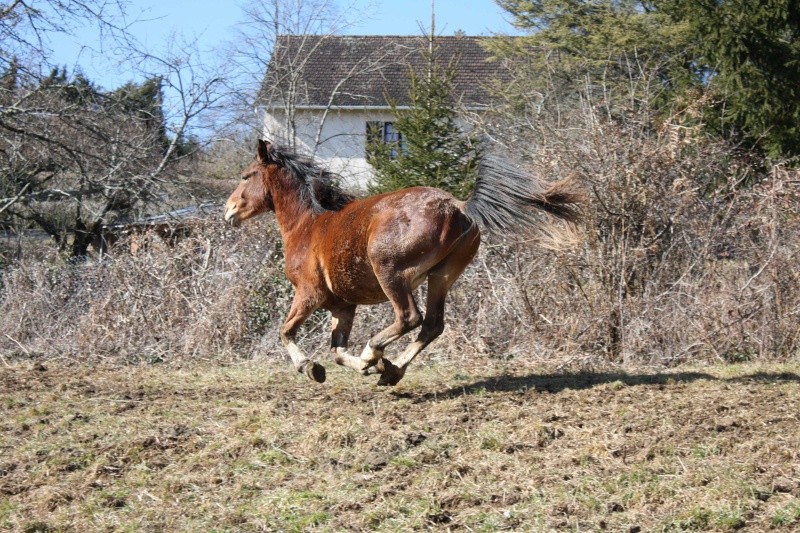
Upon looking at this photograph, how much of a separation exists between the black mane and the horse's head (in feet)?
0.31

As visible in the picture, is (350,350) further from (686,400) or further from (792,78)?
(792,78)

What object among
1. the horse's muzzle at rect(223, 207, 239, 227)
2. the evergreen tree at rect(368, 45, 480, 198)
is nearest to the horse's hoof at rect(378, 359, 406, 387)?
the horse's muzzle at rect(223, 207, 239, 227)

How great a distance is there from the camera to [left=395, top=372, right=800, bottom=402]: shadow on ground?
28.0 ft

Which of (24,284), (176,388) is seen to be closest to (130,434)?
(176,388)

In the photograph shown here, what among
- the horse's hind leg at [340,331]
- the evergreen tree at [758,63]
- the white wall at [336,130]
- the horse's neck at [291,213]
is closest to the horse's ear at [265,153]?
the horse's neck at [291,213]

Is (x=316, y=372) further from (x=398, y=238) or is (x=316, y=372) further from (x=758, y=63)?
(x=758, y=63)

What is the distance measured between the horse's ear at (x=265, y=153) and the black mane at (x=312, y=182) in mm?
24

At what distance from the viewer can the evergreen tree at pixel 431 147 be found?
14.5 meters

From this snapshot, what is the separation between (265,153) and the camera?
32.1 feet

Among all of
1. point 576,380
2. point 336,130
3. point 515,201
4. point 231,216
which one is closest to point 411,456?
point 515,201

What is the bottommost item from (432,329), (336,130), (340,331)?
(340,331)

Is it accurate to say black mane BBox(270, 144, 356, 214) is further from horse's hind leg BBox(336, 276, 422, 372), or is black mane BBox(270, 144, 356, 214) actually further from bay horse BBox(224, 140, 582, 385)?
horse's hind leg BBox(336, 276, 422, 372)

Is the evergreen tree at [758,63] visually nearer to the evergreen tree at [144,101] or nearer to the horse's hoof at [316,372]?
the evergreen tree at [144,101]

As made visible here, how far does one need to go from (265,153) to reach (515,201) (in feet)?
9.49
